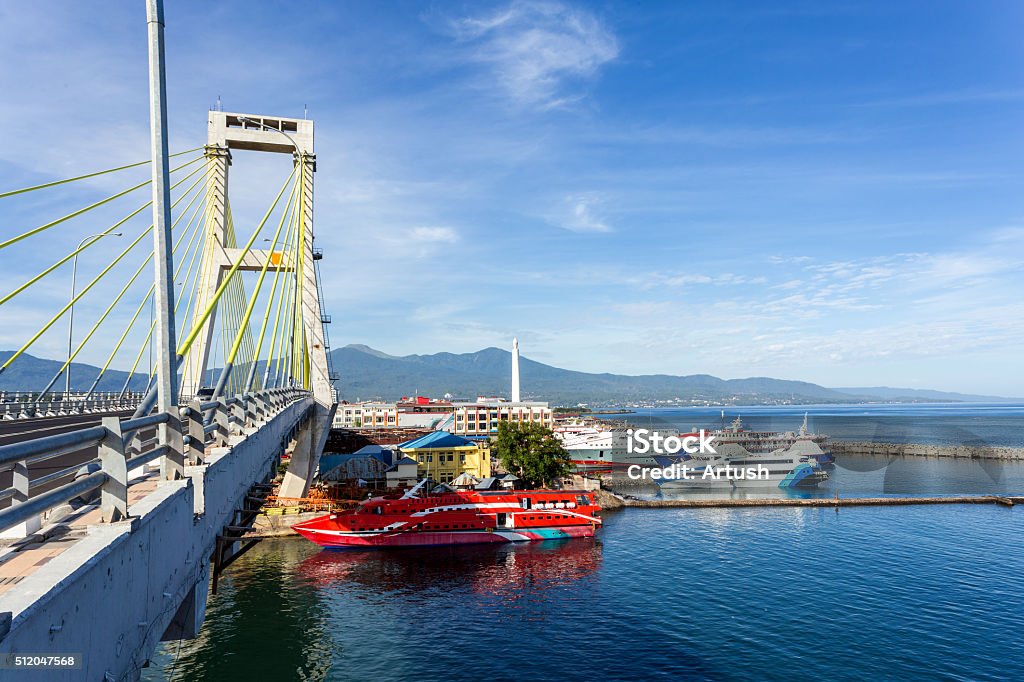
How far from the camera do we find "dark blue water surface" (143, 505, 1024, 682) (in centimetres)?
2172

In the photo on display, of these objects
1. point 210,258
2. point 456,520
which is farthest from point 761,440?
point 210,258

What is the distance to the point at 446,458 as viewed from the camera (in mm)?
59438

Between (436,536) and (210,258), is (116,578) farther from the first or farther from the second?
(436,536)

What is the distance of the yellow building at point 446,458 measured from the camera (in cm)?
5897

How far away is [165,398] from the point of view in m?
7.41

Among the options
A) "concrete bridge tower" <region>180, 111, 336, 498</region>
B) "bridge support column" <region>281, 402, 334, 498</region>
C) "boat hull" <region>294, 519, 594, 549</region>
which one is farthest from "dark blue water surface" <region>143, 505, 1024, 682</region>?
"concrete bridge tower" <region>180, 111, 336, 498</region>

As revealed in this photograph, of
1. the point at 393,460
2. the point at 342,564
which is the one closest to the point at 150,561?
the point at 342,564

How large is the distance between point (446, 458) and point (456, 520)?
1745 centimetres

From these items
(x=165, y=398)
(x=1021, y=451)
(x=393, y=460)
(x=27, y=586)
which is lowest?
(x=1021, y=451)

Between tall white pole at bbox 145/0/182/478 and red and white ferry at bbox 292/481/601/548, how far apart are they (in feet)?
112

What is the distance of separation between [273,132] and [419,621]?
2500 centimetres

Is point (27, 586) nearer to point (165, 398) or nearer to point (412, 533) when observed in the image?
point (165, 398)

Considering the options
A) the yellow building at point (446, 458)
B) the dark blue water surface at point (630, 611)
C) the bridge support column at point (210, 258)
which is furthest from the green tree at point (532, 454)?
the bridge support column at point (210, 258)

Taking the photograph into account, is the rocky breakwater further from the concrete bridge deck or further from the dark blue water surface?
the concrete bridge deck
